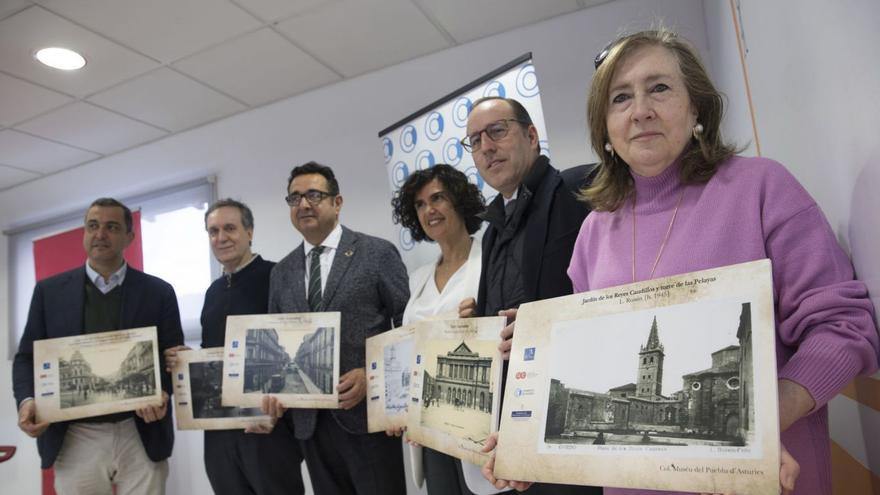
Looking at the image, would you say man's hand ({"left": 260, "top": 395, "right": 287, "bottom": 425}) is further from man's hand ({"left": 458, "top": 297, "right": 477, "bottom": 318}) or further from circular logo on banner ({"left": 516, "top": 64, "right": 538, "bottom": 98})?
circular logo on banner ({"left": 516, "top": 64, "right": 538, "bottom": 98})

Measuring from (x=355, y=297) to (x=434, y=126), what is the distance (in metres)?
1.22

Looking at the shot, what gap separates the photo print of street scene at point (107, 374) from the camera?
2455 mm

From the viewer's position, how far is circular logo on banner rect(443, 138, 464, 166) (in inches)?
116

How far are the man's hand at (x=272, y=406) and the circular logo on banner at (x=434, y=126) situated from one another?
5.27ft

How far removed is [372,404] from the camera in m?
1.99

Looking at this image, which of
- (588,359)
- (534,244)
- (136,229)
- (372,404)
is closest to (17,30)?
(136,229)

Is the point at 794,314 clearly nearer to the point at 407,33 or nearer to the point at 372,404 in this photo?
the point at 372,404

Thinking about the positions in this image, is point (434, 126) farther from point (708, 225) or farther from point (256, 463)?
point (708, 225)

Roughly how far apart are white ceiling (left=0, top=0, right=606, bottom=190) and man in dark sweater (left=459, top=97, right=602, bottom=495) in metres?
Result: 1.79

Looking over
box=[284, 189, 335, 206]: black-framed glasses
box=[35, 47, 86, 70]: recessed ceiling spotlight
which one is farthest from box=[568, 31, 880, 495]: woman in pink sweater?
box=[35, 47, 86, 70]: recessed ceiling spotlight

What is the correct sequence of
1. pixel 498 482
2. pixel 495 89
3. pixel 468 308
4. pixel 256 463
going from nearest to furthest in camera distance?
pixel 498 482
pixel 468 308
pixel 256 463
pixel 495 89

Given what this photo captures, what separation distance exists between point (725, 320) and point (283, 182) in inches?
152

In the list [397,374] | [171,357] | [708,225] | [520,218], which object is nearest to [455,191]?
[520,218]

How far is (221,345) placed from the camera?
103 inches
